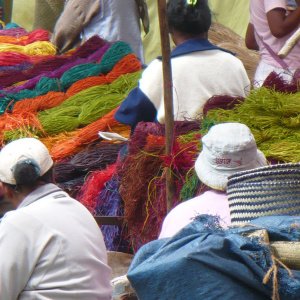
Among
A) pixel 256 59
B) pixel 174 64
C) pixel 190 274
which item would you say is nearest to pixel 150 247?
pixel 190 274

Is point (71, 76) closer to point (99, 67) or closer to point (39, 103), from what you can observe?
point (99, 67)

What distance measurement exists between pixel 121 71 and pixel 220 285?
4.04 m

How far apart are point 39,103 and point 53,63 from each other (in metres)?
0.72

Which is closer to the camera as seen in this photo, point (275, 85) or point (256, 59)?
point (275, 85)

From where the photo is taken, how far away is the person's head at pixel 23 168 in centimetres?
395

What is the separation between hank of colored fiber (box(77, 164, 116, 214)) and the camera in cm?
507

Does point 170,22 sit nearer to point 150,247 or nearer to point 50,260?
point 50,260

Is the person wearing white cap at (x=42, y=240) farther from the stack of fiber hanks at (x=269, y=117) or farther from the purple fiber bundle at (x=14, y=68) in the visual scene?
the purple fiber bundle at (x=14, y=68)

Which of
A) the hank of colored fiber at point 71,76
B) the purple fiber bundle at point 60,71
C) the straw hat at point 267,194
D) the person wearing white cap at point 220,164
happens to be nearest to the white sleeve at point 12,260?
the person wearing white cap at point 220,164

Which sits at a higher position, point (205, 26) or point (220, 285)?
point (220, 285)

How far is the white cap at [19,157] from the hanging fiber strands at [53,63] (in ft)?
9.53

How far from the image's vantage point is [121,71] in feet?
21.0

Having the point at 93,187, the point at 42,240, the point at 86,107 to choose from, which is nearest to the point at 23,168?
the point at 42,240

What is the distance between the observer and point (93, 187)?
16.8 feet
